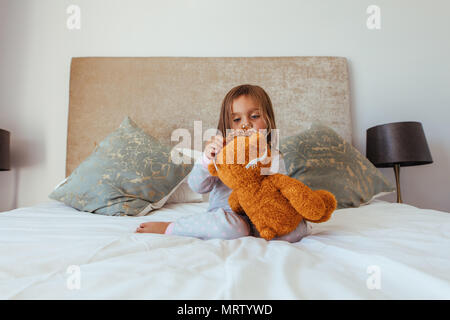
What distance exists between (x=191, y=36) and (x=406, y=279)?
1.81 meters

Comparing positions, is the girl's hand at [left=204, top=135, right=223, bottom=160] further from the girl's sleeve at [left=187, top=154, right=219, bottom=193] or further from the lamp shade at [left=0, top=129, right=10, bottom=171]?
the lamp shade at [left=0, top=129, right=10, bottom=171]

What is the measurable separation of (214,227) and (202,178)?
200mm

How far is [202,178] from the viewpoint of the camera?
835 millimetres

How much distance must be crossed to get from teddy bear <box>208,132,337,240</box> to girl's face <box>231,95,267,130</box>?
0.34 metres

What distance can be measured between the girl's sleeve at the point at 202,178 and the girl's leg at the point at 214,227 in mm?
148

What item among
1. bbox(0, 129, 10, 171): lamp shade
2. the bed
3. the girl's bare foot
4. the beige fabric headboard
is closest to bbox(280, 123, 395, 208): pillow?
the bed

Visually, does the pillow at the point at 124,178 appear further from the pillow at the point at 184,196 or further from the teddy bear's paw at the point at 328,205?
the teddy bear's paw at the point at 328,205

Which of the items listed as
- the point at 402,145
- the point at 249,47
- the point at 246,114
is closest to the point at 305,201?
the point at 246,114

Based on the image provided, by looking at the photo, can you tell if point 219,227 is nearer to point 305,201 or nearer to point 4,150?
point 305,201

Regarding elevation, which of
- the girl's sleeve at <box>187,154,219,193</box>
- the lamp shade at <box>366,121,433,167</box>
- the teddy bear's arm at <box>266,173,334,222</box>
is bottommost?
the teddy bear's arm at <box>266,173,334,222</box>

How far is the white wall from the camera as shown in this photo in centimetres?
175
